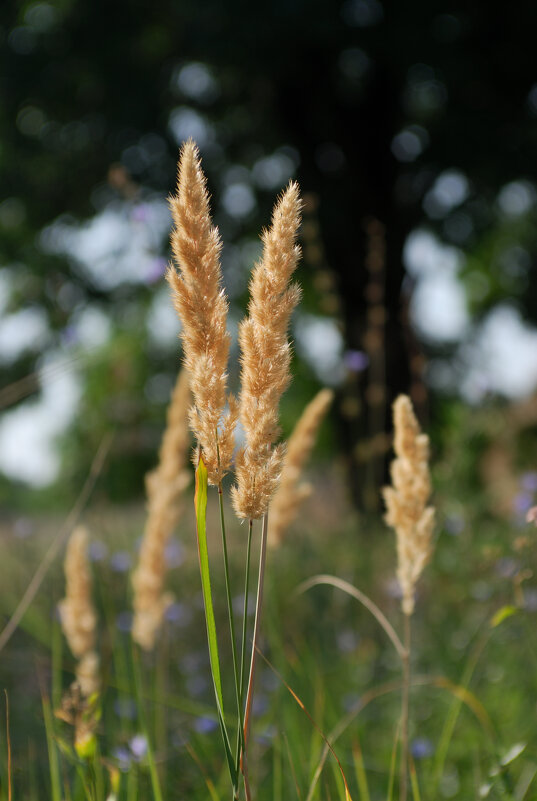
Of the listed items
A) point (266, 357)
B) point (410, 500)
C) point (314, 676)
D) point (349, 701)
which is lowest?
point (349, 701)

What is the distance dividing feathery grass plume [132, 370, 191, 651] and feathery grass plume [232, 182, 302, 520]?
56 centimetres

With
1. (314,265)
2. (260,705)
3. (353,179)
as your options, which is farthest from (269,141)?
(260,705)

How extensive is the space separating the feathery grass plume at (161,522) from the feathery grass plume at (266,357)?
564 millimetres

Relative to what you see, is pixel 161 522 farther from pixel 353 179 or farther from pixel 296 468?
pixel 353 179

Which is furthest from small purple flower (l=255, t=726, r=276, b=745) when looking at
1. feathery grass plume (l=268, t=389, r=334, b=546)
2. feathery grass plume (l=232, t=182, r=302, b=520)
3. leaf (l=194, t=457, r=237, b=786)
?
feathery grass plume (l=232, t=182, r=302, b=520)

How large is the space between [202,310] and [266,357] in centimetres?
9

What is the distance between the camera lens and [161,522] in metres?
1.44

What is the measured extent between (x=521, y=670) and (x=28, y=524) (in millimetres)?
2165

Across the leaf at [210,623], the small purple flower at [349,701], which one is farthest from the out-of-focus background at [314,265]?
the leaf at [210,623]

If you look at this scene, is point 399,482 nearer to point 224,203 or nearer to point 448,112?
point 448,112

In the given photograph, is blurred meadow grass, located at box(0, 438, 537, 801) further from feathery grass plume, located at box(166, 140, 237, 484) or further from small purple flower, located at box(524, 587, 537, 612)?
feathery grass plume, located at box(166, 140, 237, 484)

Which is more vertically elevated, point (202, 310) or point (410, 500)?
point (202, 310)

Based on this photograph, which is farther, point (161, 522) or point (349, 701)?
point (349, 701)

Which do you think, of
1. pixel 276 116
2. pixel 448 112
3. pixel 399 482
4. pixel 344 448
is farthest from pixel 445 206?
pixel 399 482
